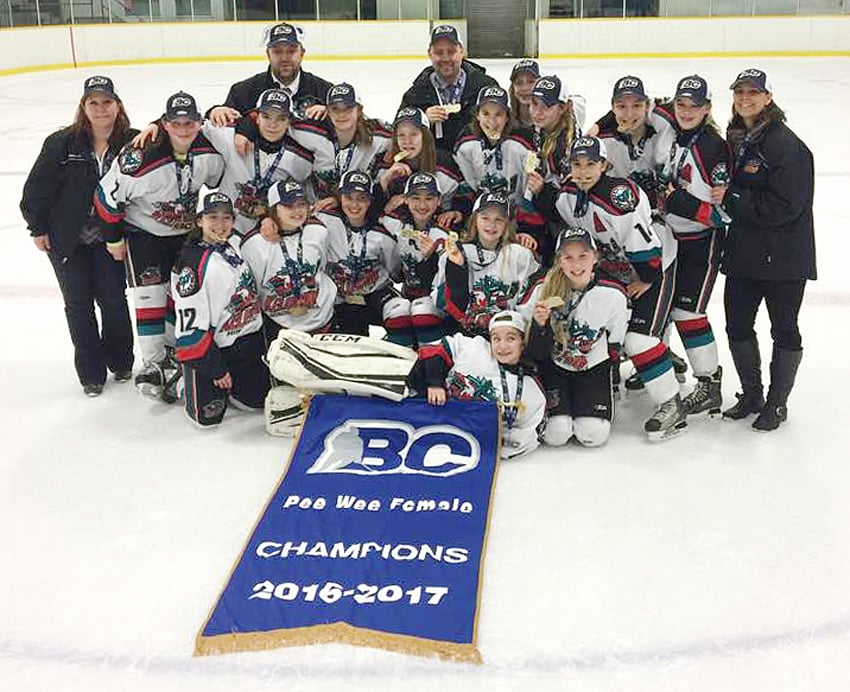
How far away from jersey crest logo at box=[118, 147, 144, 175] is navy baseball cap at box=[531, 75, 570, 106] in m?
1.48

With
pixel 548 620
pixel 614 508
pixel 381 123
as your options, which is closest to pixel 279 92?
pixel 381 123

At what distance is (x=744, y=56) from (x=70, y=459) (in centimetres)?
1558

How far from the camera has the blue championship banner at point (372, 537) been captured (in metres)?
2.24

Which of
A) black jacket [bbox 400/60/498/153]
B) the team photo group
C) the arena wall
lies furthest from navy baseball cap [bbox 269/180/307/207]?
the arena wall

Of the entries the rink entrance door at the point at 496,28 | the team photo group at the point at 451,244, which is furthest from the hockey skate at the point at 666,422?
the rink entrance door at the point at 496,28

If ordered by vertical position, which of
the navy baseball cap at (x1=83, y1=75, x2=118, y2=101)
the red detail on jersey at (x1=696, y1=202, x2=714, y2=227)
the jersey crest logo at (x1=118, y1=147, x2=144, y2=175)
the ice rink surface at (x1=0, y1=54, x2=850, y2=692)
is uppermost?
the navy baseball cap at (x1=83, y1=75, x2=118, y2=101)

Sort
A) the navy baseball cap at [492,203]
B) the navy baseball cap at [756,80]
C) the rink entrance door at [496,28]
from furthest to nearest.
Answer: the rink entrance door at [496,28] → the navy baseball cap at [492,203] → the navy baseball cap at [756,80]

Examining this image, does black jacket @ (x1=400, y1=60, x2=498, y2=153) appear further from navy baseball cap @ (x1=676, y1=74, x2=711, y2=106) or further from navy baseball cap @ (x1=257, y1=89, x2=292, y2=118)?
navy baseball cap @ (x1=676, y1=74, x2=711, y2=106)

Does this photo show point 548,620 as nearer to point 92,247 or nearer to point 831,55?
point 92,247

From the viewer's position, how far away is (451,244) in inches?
131

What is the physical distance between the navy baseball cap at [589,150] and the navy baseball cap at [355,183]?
32.1 inches

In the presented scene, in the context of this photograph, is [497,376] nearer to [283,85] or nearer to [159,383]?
[159,383]

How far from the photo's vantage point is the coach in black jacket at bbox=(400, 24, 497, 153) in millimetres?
3934

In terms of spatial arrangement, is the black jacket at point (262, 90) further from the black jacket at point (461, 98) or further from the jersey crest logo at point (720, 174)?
the jersey crest logo at point (720, 174)
